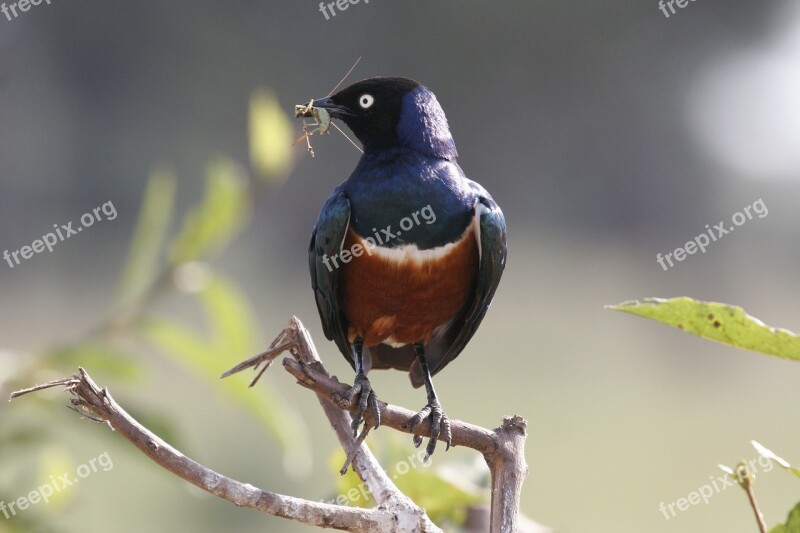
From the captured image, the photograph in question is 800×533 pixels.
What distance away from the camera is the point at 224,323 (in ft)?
3.17

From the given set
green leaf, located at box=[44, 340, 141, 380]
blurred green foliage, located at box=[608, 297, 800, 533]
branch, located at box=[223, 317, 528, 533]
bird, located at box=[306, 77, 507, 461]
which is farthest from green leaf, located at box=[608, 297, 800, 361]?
green leaf, located at box=[44, 340, 141, 380]

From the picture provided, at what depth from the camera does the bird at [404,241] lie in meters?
0.92

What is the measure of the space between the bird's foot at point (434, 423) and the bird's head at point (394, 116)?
0.28m

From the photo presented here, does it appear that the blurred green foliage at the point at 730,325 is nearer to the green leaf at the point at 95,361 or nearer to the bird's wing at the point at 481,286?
the bird's wing at the point at 481,286

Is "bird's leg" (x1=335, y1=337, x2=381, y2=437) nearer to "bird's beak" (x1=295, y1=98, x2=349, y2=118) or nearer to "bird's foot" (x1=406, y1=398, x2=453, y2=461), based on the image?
"bird's foot" (x1=406, y1=398, x2=453, y2=461)

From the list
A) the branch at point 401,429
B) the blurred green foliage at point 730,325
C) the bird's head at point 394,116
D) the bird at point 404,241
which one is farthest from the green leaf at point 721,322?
the bird's head at point 394,116

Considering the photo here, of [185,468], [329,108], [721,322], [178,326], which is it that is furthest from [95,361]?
[721,322]

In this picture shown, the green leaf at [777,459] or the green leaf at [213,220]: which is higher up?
the green leaf at [213,220]

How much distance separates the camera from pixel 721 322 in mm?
507

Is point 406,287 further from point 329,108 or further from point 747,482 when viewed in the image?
point 747,482

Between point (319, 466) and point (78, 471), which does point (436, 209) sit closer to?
point (78, 471)

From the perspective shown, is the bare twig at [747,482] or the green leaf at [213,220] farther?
the green leaf at [213,220]

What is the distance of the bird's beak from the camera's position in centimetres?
103

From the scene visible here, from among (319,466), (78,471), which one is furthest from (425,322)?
(319,466)
